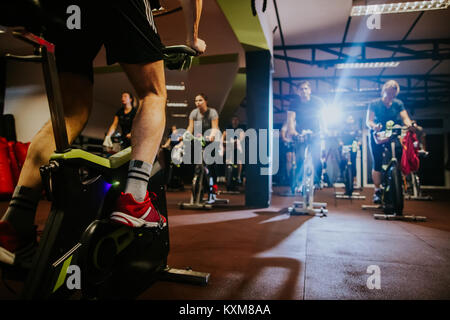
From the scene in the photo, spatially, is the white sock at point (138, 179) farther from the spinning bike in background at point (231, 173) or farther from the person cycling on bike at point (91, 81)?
the spinning bike in background at point (231, 173)

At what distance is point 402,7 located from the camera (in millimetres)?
5023

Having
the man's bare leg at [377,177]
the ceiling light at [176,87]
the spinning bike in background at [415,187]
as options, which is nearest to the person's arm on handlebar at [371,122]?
the man's bare leg at [377,177]

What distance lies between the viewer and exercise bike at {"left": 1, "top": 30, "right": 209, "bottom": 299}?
797mm

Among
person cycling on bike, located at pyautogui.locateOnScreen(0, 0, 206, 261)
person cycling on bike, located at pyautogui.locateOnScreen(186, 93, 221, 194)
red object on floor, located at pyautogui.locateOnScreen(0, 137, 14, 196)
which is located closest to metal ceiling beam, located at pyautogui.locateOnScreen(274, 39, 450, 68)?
person cycling on bike, located at pyautogui.locateOnScreen(186, 93, 221, 194)

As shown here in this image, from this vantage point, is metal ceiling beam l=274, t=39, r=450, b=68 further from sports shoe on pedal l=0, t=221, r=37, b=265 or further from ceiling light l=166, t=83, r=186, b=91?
sports shoe on pedal l=0, t=221, r=37, b=265

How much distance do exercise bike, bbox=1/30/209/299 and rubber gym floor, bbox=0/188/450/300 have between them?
0.21 meters

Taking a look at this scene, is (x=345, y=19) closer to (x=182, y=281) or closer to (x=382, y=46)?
(x=382, y=46)

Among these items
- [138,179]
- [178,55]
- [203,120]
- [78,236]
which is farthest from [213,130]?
[78,236]

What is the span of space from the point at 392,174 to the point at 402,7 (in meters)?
3.64

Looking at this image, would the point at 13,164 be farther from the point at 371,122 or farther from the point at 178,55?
the point at 371,122

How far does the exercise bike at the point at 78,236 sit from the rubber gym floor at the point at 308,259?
0.21 metres

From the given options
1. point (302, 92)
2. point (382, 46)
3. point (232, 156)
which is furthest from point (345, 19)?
point (232, 156)

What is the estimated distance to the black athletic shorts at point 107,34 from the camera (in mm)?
924
